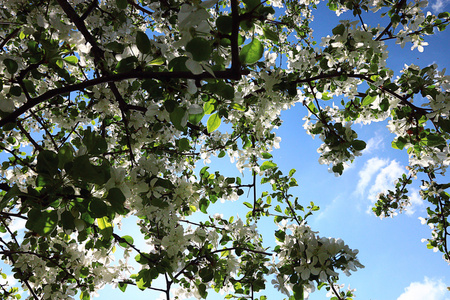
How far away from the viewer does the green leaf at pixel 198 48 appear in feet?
2.97

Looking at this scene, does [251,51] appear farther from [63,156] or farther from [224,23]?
[63,156]

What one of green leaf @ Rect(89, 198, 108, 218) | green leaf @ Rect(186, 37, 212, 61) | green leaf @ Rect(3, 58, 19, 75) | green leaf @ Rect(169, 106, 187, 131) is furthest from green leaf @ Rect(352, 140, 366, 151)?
green leaf @ Rect(3, 58, 19, 75)

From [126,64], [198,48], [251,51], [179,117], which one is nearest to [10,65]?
[126,64]

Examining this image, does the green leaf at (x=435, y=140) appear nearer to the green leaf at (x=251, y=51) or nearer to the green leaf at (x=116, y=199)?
the green leaf at (x=251, y=51)

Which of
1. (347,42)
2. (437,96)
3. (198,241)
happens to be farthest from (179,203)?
(437,96)

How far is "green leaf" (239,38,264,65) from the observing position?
1.11 meters

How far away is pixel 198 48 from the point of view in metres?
0.91

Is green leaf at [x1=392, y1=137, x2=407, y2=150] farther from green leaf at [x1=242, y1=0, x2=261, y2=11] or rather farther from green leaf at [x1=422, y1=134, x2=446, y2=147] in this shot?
green leaf at [x1=242, y1=0, x2=261, y2=11]

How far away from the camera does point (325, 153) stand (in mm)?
2117

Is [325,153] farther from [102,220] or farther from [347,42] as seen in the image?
[102,220]

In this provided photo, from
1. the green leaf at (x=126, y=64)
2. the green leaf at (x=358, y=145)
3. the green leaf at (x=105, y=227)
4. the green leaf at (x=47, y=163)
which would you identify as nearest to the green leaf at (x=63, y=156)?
the green leaf at (x=47, y=163)

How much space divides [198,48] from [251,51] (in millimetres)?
304

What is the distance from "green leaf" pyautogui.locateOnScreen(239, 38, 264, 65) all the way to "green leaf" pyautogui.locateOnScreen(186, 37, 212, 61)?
254mm

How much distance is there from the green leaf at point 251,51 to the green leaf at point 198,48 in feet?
0.83
